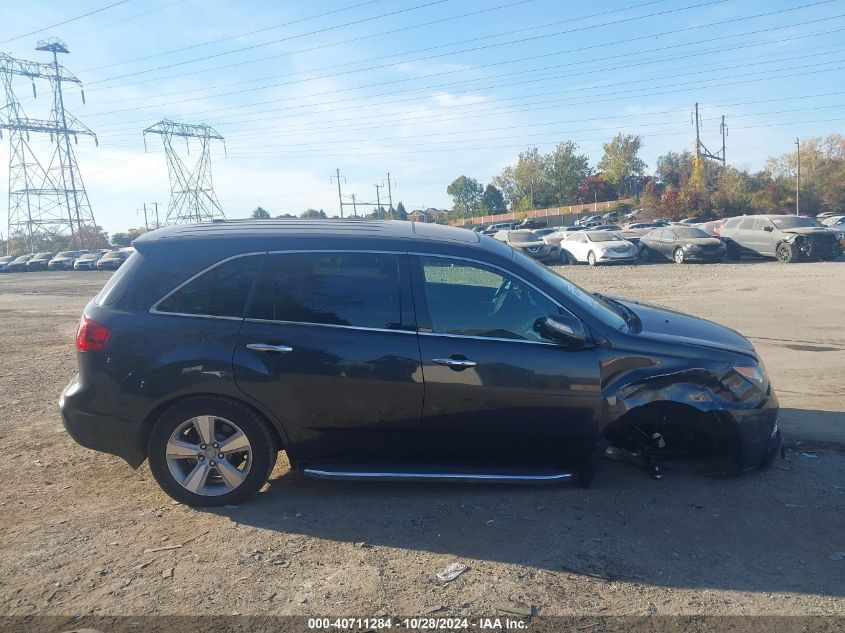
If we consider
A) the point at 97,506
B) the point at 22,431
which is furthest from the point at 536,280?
the point at 22,431

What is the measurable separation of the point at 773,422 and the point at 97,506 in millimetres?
4541

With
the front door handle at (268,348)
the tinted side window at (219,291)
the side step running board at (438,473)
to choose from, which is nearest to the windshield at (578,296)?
the side step running board at (438,473)

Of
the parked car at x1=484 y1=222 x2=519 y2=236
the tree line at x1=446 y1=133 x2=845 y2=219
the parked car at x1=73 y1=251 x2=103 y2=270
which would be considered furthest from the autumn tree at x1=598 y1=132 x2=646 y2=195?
the parked car at x1=73 y1=251 x2=103 y2=270

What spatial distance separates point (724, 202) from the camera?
55.6m

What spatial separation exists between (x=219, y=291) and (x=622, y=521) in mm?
2948

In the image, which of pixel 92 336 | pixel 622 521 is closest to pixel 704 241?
pixel 622 521

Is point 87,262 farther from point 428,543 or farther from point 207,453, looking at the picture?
point 428,543

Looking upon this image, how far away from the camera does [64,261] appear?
→ 192ft

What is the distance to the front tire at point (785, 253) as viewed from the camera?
2355 cm

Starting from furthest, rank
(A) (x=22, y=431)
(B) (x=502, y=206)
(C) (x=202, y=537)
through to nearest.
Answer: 1. (B) (x=502, y=206)
2. (A) (x=22, y=431)
3. (C) (x=202, y=537)

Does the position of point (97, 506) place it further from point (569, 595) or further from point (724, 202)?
point (724, 202)

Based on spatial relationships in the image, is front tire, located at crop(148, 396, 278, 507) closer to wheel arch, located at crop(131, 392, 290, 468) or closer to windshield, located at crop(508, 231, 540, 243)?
wheel arch, located at crop(131, 392, 290, 468)

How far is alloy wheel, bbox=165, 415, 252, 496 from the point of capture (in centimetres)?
449

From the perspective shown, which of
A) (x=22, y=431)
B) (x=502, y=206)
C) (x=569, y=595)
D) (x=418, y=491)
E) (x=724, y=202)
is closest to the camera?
(x=569, y=595)
